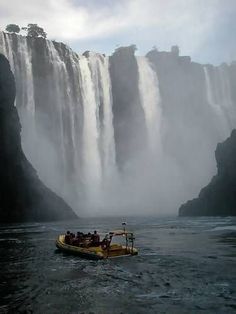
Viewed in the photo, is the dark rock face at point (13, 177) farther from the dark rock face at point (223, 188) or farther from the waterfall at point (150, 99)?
the waterfall at point (150, 99)

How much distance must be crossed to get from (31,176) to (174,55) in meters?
75.6

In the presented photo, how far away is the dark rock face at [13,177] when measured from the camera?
73.2 m

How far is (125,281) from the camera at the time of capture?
2528 cm

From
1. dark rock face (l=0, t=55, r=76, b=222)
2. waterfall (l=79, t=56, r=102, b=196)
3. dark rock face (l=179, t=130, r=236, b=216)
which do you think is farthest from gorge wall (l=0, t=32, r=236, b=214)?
dark rock face (l=179, t=130, r=236, b=216)

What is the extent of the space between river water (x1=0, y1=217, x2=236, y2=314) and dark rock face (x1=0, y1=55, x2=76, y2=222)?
34.1 m

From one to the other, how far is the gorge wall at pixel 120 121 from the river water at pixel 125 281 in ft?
193

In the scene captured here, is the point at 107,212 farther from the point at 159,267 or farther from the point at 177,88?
the point at 159,267

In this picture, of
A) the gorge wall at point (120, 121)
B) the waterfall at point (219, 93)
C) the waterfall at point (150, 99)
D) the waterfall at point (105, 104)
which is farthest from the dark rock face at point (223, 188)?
the waterfall at point (219, 93)

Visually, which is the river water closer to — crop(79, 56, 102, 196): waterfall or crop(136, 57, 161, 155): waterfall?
crop(79, 56, 102, 196): waterfall

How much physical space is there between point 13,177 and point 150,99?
6023 cm

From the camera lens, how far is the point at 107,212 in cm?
10738

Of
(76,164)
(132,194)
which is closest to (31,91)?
(76,164)

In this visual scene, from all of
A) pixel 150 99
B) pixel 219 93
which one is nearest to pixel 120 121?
pixel 150 99

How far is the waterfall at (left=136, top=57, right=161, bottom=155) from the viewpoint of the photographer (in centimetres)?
12312
